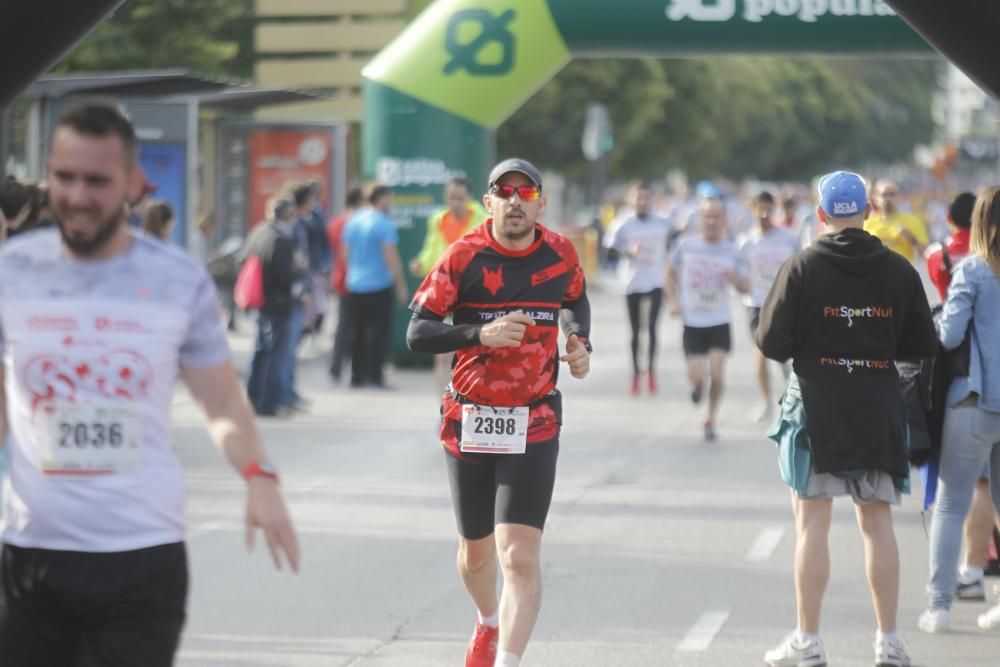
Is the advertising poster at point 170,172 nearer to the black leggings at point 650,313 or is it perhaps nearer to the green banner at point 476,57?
the green banner at point 476,57

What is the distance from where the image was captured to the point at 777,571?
29.5ft

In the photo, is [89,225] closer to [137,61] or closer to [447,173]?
[447,173]

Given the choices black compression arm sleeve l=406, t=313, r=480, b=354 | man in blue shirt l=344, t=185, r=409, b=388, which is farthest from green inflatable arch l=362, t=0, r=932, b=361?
black compression arm sleeve l=406, t=313, r=480, b=354

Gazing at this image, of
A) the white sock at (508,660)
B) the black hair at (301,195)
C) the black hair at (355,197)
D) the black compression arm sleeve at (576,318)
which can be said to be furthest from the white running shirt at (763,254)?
the white sock at (508,660)

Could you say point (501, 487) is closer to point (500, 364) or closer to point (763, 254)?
point (500, 364)

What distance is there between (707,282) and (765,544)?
4604 mm

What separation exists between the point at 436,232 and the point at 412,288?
4.73 m

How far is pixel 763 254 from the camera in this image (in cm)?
1437

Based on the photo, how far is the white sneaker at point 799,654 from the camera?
683 centimetres

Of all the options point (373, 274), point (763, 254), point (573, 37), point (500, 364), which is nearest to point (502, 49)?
point (573, 37)

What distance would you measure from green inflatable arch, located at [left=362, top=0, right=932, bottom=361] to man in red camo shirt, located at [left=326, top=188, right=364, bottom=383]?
0.40m

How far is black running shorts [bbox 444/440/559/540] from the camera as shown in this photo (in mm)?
6125

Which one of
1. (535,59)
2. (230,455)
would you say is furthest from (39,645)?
(535,59)

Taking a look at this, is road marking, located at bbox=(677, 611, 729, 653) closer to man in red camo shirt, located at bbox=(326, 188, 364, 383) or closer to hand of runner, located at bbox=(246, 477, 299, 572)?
hand of runner, located at bbox=(246, 477, 299, 572)
